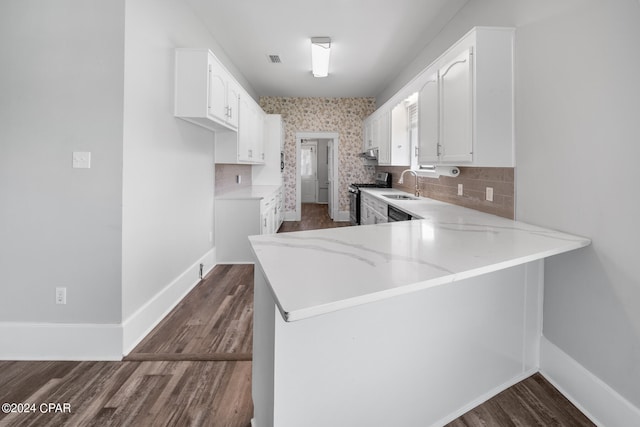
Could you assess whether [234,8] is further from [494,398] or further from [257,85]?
[494,398]

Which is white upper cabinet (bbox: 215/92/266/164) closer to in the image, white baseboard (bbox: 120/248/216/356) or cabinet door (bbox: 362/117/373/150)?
white baseboard (bbox: 120/248/216/356)

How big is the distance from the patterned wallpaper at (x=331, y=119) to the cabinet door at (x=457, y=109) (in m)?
4.73

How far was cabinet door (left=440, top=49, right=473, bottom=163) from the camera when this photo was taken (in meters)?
2.36

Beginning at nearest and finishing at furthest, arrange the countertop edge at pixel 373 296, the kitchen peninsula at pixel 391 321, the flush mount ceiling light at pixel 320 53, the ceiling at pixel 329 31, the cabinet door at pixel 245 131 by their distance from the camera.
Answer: the countertop edge at pixel 373 296
the kitchen peninsula at pixel 391 321
the ceiling at pixel 329 31
the flush mount ceiling light at pixel 320 53
the cabinet door at pixel 245 131

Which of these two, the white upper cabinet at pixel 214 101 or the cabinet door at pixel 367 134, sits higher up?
the cabinet door at pixel 367 134

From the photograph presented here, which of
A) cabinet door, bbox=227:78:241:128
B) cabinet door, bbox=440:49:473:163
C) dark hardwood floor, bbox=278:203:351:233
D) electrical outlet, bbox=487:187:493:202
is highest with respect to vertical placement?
cabinet door, bbox=227:78:241:128

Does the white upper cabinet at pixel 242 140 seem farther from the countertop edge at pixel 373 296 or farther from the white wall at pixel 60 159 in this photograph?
the countertop edge at pixel 373 296

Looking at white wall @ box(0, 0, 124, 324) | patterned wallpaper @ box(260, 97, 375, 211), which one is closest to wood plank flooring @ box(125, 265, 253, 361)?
white wall @ box(0, 0, 124, 324)

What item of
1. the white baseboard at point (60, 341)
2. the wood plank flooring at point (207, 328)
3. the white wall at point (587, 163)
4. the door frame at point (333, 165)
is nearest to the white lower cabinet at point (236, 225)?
the wood plank flooring at point (207, 328)

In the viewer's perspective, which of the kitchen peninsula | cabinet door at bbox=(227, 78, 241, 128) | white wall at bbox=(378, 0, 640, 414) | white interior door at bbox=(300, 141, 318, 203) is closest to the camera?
the kitchen peninsula

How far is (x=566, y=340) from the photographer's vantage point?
1.90 meters

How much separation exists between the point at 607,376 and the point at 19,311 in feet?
11.1

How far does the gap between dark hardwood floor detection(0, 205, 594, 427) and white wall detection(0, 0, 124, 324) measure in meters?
0.33

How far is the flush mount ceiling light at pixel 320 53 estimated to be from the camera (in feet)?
13.3
